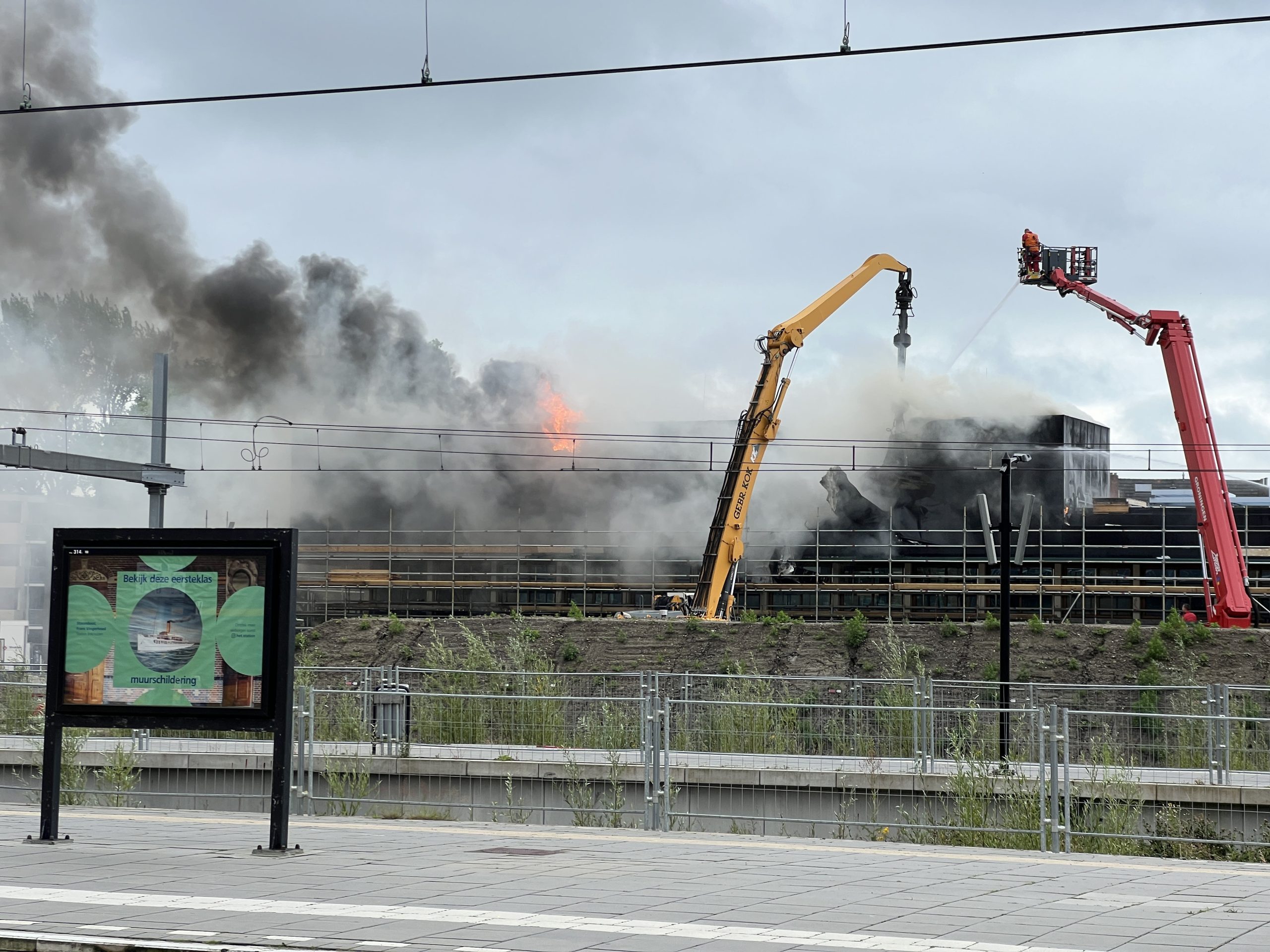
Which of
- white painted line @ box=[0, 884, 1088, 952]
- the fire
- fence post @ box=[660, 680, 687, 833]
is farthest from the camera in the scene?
the fire

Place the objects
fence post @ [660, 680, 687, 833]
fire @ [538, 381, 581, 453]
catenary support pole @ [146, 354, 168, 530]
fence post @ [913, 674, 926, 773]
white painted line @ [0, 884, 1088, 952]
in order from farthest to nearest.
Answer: fire @ [538, 381, 581, 453], catenary support pole @ [146, 354, 168, 530], fence post @ [913, 674, 926, 773], fence post @ [660, 680, 687, 833], white painted line @ [0, 884, 1088, 952]

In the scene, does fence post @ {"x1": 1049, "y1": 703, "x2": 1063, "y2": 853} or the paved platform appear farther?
fence post @ {"x1": 1049, "y1": 703, "x2": 1063, "y2": 853}

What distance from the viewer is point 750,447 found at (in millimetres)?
37312

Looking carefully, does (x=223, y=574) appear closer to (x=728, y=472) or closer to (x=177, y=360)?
(x=728, y=472)

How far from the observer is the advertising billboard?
10.6 meters

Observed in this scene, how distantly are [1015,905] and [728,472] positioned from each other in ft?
95.1

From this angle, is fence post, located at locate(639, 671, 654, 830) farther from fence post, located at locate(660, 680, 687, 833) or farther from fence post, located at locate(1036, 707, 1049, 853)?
fence post, located at locate(1036, 707, 1049, 853)

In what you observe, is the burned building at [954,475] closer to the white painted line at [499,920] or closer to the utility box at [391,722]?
the utility box at [391,722]

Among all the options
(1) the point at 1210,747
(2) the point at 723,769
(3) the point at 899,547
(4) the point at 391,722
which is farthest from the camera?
(3) the point at 899,547

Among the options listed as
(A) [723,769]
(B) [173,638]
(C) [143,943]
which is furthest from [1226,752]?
(C) [143,943]

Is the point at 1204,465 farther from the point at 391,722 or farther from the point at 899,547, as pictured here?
the point at 391,722

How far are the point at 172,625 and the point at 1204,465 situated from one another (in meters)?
29.2

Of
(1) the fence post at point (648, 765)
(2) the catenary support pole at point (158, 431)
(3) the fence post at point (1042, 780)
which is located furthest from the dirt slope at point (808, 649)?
Answer: (3) the fence post at point (1042, 780)

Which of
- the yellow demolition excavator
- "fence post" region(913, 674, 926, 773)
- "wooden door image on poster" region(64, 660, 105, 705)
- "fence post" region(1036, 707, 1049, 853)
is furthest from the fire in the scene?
"wooden door image on poster" region(64, 660, 105, 705)
